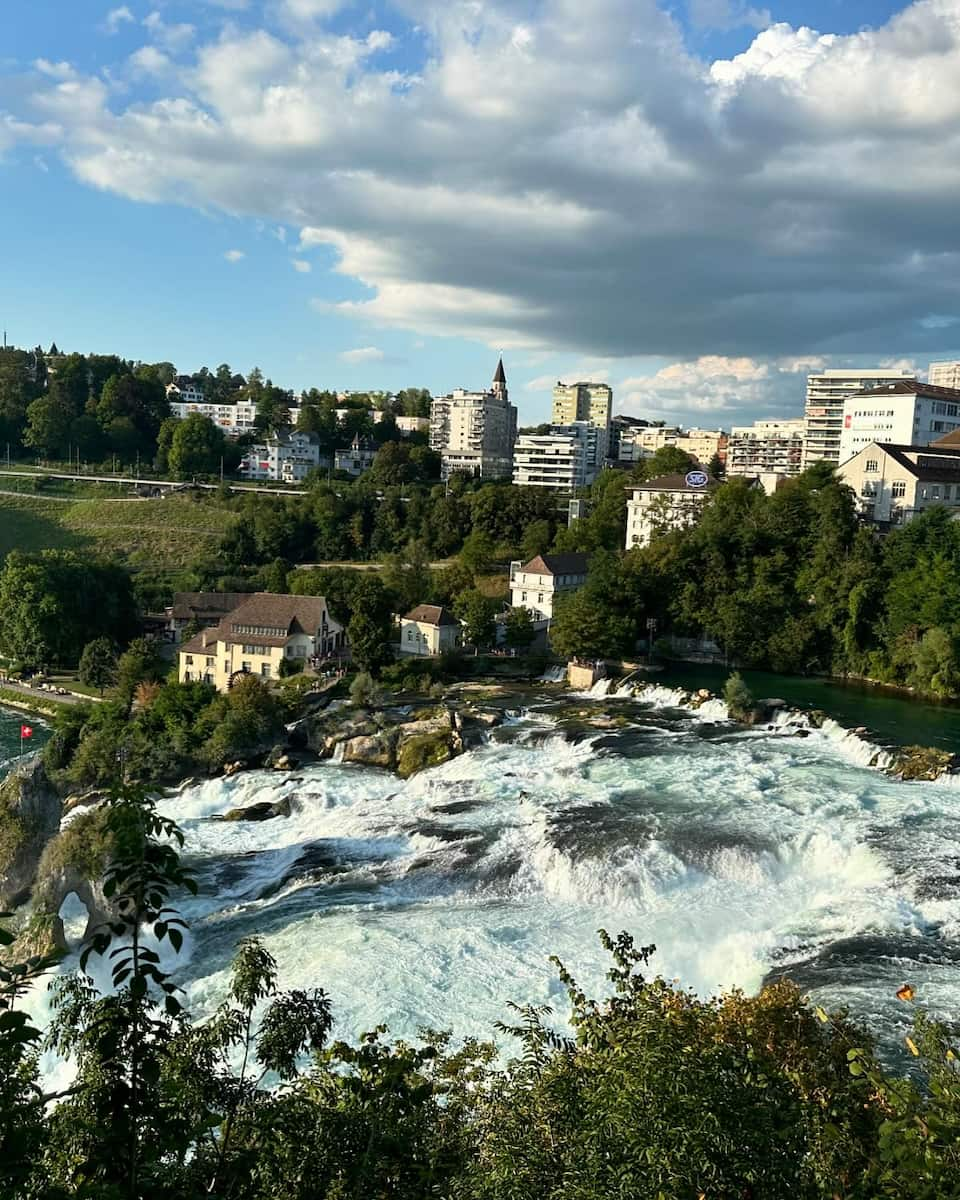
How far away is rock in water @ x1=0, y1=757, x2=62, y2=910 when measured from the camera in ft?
78.8

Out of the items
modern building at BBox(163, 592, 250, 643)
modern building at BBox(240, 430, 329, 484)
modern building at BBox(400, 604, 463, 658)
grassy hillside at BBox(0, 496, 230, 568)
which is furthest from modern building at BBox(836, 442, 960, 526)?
modern building at BBox(240, 430, 329, 484)

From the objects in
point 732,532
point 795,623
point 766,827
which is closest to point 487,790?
point 766,827

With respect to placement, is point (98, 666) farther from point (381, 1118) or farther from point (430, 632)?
point (381, 1118)

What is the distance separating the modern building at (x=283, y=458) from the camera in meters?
104

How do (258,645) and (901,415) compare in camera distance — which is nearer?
(258,645)

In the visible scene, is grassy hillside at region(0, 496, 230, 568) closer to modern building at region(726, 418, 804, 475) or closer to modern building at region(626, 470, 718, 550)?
modern building at region(626, 470, 718, 550)

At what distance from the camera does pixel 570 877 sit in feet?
77.8

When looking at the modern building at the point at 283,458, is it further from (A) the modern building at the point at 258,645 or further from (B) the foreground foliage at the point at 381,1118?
(B) the foreground foliage at the point at 381,1118

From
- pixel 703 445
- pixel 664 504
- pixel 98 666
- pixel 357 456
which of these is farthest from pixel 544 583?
pixel 703 445

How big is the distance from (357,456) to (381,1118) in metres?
102

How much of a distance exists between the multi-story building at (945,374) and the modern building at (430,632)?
122194 millimetres

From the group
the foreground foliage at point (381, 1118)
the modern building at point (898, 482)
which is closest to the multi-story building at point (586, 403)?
the modern building at point (898, 482)

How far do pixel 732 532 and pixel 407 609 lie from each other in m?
21.5

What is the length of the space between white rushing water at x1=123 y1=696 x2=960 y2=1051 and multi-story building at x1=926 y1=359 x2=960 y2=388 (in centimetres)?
13295
